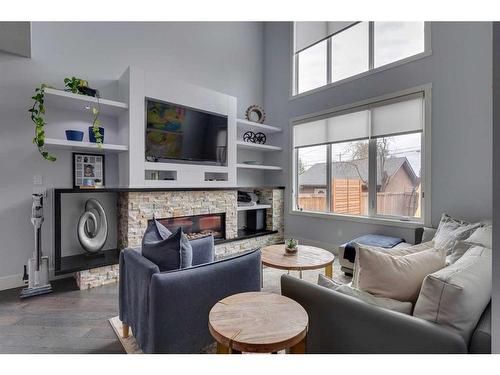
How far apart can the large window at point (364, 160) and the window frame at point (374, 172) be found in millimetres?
20

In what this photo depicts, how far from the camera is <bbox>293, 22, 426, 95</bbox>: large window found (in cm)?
359

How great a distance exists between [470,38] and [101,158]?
15.2ft

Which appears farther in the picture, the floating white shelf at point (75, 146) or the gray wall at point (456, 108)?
the gray wall at point (456, 108)

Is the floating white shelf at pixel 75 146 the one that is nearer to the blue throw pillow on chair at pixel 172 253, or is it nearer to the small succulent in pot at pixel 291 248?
the blue throw pillow on chair at pixel 172 253

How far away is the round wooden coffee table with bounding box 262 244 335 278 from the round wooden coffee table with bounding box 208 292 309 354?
96 centimetres

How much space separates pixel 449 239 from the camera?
8.33 ft

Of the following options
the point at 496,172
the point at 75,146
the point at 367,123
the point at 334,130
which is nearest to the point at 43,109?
the point at 75,146

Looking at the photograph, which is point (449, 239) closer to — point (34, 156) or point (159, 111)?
point (159, 111)

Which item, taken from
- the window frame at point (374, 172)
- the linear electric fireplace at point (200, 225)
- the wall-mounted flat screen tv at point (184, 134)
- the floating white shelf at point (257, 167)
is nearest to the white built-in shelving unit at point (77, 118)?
the wall-mounted flat screen tv at point (184, 134)

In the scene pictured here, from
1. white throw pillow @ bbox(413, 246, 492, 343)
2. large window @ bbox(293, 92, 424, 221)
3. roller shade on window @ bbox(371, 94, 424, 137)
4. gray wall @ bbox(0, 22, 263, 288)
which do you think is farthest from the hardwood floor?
roller shade on window @ bbox(371, 94, 424, 137)

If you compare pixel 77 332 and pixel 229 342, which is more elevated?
pixel 229 342

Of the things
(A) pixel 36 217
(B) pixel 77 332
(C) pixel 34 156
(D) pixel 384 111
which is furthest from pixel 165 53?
(B) pixel 77 332

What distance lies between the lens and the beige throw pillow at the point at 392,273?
1.25 m

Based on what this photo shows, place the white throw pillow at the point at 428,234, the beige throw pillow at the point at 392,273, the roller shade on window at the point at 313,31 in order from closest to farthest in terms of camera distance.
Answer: the beige throw pillow at the point at 392,273 → the white throw pillow at the point at 428,234 → the roller shade on window at the point at 313,31
